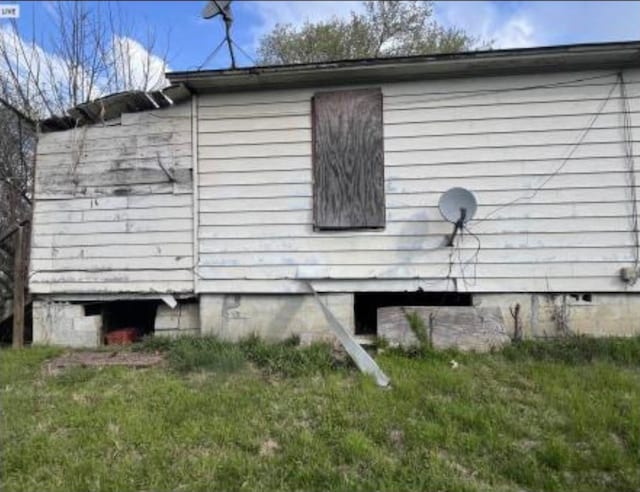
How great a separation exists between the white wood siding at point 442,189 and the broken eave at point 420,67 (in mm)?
112

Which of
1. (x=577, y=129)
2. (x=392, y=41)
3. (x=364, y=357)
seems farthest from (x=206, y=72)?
(x=392, y=41)

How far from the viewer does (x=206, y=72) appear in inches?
251

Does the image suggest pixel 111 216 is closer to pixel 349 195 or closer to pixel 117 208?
pixel 117 208

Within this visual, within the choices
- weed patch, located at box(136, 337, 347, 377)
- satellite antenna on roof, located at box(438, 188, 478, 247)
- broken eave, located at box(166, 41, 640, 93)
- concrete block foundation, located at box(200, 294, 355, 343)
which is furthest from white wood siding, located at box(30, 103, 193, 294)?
satellite antenna on roof, located at box(438, 188, 478, 247)

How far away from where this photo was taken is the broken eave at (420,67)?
232 inches

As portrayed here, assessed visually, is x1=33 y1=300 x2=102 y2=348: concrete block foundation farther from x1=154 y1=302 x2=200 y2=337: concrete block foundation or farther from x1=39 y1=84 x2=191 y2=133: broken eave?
x1=39 y1=84 x2=191 y2=133: broken eave

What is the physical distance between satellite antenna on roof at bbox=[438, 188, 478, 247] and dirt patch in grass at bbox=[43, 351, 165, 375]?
331cm

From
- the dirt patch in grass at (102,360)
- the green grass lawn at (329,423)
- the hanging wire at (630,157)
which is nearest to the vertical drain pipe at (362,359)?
the green grass lawn at (329,423)

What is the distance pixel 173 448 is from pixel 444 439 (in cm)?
174

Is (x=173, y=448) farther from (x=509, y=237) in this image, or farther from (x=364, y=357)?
(x=509, y=237)

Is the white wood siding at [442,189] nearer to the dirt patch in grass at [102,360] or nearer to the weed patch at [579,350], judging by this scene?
the weed patch at [579,350]

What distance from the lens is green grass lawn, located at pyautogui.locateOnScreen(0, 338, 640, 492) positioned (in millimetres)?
3256

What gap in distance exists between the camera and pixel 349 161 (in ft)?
21.1

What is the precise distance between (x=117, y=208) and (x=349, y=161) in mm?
2862
